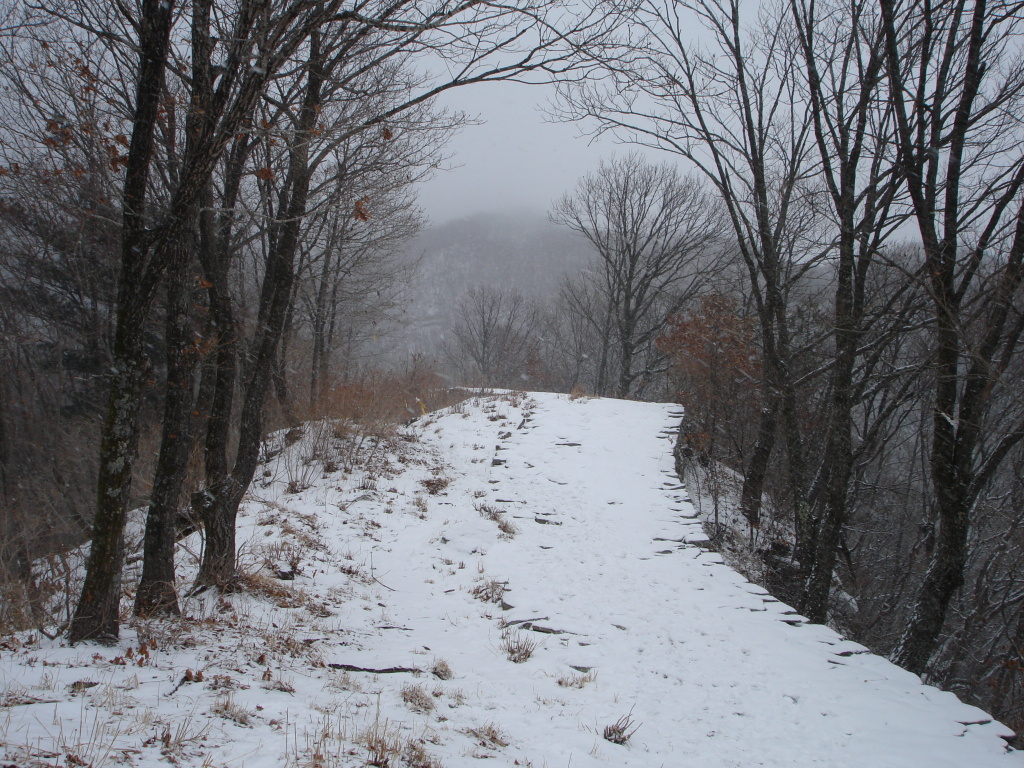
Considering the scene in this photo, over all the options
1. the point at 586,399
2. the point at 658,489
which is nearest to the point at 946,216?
the point at 658,489

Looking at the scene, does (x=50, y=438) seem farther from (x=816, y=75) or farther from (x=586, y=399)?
(x=816, y=75)

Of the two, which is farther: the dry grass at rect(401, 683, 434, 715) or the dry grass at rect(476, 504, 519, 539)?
the dry grass at rect(476, 504, 519, 539)

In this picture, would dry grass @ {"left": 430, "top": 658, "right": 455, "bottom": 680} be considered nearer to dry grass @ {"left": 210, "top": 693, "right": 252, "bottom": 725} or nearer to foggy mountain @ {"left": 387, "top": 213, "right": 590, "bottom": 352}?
dry grass @ {"left": 210, "top": 693, "right": 252, "bottom": 725}

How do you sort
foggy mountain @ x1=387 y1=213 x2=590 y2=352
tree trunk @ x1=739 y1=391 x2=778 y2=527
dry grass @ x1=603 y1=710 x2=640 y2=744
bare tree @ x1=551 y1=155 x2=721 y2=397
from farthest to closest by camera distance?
foggy mountain @ x1=387 y1=213 x2=590 y2=352
bare tree @ x1=551 y1=155 x2=721 y2=397
tree trunk @ x1=739 y1=391 x2=778 y2=527
dry grass @ x1=603 y1=710 x2=640 y2=744

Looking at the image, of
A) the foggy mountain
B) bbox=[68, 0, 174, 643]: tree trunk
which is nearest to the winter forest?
bbox=[68, 0, 174, 643]: tree trunk

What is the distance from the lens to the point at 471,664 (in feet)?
12.1

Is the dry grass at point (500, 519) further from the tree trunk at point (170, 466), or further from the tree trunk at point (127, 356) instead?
the tree trunk at point (127, 356)

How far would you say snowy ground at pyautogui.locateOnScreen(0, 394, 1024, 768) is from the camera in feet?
7.57

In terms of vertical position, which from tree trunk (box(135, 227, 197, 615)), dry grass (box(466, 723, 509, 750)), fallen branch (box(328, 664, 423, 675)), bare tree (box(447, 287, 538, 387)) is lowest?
fallen branch (box(328, 664, 423, 675))

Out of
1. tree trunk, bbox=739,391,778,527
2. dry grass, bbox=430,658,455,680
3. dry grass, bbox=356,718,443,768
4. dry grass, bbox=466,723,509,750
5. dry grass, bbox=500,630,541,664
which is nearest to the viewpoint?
dry grass, bbox=356,718,443,768

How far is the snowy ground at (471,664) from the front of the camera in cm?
231

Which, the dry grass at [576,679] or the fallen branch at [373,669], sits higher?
the fallen branch at [373,669]

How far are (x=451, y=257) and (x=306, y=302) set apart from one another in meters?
82.5

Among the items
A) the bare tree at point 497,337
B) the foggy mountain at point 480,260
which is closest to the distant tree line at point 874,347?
the bare tree at point 497,337
